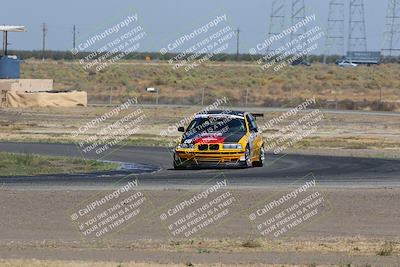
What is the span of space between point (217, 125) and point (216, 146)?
4.37ft

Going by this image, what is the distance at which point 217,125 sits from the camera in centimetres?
3081

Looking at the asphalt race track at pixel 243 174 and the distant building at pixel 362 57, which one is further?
the distant building at pixel 362 57

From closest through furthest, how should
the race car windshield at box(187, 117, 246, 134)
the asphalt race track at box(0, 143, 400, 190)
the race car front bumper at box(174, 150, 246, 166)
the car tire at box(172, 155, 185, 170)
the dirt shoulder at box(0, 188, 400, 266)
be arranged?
the dirt shoulder at box(0, 188, 400, 266), the asphalt race track at box(0, 143, 400, 190), the race car front bumper at box(174, 150, 246, 166), the car tire at box(172, 155, 185, 170), the race car windshield at box(187, 117, 246, 134)

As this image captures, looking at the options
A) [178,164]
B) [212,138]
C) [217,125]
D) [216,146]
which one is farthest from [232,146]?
[178,164]

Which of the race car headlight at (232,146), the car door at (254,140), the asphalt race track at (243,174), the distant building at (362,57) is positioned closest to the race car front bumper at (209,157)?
the race car headlight at (232,146)

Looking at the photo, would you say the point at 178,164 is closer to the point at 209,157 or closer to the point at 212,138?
the point at 209,157

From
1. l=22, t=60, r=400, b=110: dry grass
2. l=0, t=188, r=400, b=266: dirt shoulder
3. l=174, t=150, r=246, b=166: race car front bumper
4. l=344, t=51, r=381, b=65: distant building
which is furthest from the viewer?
l=344, t=51, r=381, b=65: distant building

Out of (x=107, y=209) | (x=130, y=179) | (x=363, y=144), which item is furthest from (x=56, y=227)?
(x=363, y=144)

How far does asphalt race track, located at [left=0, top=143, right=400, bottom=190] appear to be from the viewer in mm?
25875

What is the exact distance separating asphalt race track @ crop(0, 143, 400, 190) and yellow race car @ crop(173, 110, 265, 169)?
31cm

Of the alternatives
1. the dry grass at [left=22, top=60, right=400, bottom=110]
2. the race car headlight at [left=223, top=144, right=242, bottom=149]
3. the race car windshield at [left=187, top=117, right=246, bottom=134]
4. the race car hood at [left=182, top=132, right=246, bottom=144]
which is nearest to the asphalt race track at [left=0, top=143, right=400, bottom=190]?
the race car headlight at [left=223, top=144, right=242, bottom=149]

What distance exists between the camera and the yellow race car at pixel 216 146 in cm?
2961

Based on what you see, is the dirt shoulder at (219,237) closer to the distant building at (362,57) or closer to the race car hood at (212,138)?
the race car hood at (212,138)

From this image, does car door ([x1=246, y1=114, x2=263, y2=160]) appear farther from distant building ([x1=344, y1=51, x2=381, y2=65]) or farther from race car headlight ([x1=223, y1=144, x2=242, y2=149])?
distant building ([x1=344, y1=51, x2=381, y2=65])
